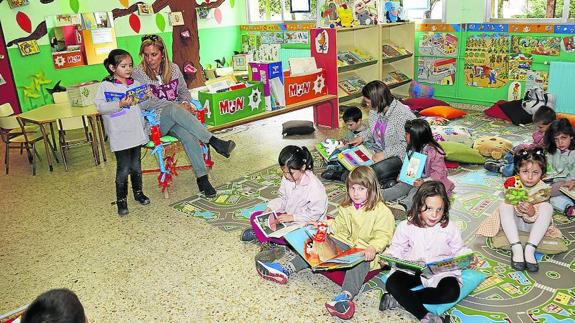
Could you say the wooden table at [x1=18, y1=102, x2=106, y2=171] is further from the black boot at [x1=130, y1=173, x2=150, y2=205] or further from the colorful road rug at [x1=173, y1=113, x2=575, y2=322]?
the colorful road rug at [x1=173, y1=113, x2=575, y2=322]

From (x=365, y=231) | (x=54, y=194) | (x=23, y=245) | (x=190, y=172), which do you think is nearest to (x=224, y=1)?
(x=190, y=172)

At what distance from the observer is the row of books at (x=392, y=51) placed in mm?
7452

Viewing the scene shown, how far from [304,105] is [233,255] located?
10.2ft

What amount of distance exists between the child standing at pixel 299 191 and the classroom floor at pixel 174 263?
38 centimetres

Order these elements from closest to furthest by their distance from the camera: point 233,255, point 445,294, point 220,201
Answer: point 445,294 → point 233,255 → point 220,201

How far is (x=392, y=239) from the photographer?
2734 millimetres

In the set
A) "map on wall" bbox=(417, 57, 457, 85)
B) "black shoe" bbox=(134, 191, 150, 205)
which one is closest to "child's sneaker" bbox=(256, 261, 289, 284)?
"black shoe" bbox=(134, 191, 150, 205)

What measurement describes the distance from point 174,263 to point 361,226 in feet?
4.53

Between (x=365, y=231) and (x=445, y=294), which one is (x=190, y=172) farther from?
(x=445, y=294)

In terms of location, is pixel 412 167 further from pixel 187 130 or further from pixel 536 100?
pixel 536 100

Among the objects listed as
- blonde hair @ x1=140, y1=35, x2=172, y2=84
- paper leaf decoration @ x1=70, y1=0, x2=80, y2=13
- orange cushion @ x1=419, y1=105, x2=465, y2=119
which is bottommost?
orange cushion @ x1=419, y1=105, x2=465, y2=119

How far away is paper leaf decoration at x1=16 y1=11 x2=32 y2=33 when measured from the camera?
7070mm

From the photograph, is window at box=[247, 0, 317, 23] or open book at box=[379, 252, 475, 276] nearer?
open book at box=[379, 252, 475, 276]

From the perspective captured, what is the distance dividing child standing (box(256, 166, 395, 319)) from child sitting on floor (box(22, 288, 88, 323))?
1455 mm
